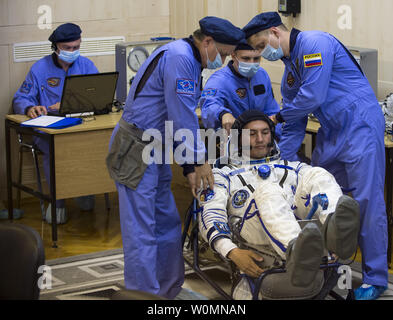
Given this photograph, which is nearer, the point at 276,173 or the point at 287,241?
the point at 287,241

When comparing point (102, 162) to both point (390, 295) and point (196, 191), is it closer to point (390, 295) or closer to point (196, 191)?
point (196, 191)

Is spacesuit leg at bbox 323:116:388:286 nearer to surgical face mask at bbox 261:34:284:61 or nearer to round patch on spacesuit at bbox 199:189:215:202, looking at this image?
surgical face mask at bbox 261:34:284:61

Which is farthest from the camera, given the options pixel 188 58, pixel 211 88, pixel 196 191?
pixel 211 88

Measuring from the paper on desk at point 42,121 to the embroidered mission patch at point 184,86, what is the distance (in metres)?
1.84

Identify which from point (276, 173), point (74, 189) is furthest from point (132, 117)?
point (74, 189)

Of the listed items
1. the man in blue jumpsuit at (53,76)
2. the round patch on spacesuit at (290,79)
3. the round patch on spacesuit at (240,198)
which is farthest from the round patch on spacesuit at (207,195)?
the man in blue jumpsuit at (53,76)

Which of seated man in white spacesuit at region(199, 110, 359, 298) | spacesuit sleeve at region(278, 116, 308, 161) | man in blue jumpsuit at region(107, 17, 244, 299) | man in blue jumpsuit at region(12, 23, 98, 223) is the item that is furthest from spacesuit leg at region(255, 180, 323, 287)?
man in blue jumpsuit at region(12, 23, 98, 223)

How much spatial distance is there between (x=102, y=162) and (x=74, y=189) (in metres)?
0.27

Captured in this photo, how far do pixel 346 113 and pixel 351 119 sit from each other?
40 millimetres

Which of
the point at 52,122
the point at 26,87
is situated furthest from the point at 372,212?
the point at 26,87

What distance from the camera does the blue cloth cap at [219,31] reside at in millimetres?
2988

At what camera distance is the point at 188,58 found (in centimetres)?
296

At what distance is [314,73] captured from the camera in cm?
347

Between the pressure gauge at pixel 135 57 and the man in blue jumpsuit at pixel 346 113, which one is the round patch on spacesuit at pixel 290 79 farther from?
the pressure gauge at pixel 135 57
